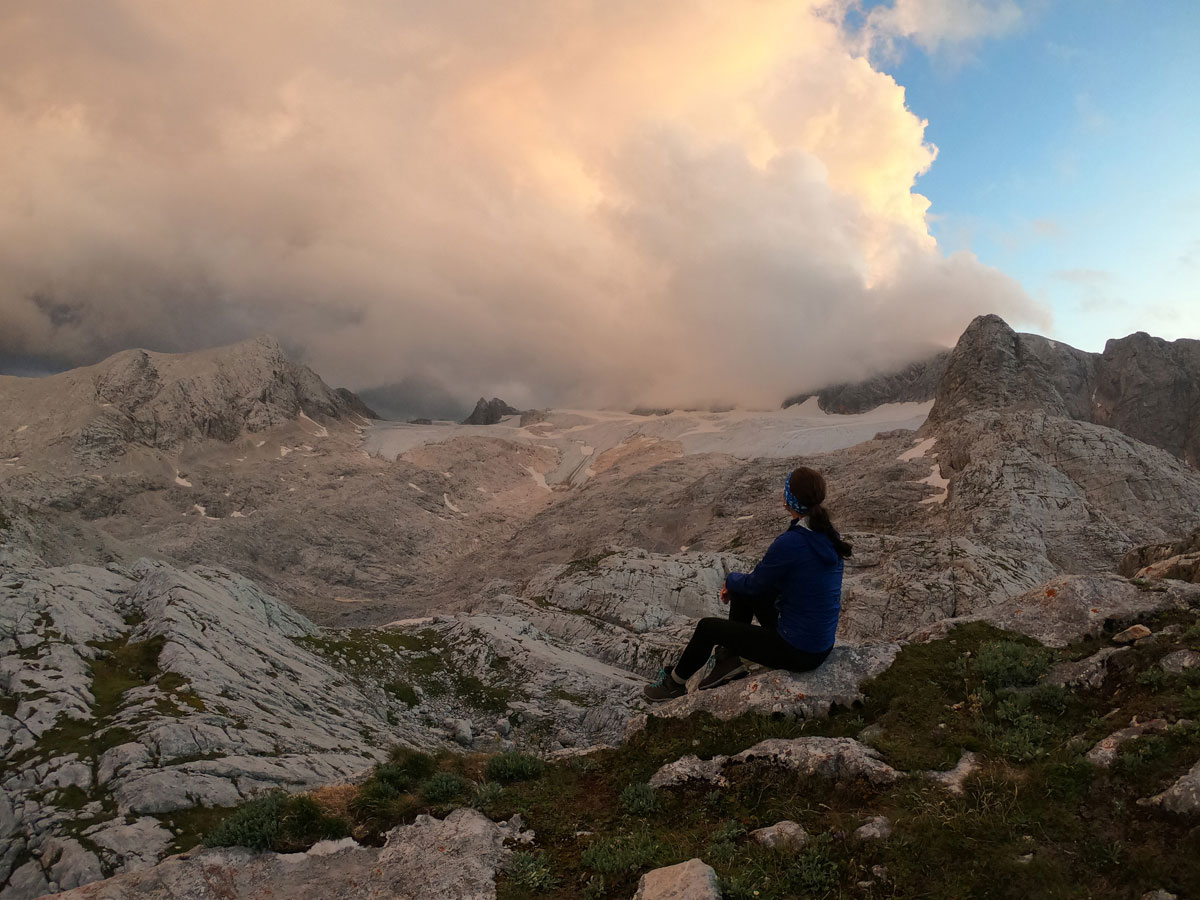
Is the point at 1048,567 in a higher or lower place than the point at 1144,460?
lower

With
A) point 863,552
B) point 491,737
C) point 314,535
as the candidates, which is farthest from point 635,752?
point 314,535

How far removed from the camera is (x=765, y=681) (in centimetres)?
1048

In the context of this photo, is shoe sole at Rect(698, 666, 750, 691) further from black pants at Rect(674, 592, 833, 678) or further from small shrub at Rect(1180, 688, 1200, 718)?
small shrub at Rect(1180, 688, 1200, 718)

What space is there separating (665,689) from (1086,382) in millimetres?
188910

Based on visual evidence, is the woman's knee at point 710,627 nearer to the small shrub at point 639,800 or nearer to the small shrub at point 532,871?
the small shrub at point 639,800

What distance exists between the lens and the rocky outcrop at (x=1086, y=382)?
361ft

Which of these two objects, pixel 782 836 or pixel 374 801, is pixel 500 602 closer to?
pixel 374 801

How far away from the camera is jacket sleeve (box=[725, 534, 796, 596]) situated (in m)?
9.45

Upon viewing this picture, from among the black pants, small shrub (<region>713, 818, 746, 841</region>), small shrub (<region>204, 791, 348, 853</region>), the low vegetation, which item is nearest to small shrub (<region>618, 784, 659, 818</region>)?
the low vegetation

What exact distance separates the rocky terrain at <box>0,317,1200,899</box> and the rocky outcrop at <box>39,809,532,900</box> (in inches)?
2.8

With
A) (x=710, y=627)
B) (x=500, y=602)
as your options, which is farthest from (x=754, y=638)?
(x=500, y=602)

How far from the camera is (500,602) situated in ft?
202

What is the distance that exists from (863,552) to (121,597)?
60778 millimetres

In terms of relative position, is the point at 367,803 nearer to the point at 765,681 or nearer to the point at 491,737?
the point at 765,681
